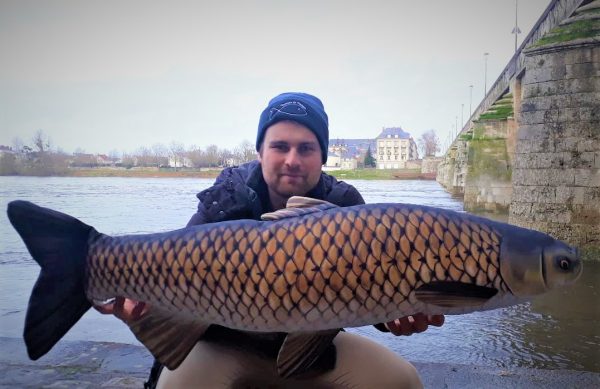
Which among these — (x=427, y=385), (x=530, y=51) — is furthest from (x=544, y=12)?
(x=427, y=385)

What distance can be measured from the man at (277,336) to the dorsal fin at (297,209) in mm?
546

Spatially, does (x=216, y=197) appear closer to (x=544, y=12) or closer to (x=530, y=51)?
(x=530, y=51)

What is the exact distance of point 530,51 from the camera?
1120cm

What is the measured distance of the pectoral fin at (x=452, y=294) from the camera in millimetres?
1672

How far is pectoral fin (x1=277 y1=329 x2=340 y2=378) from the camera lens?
6.21 feet

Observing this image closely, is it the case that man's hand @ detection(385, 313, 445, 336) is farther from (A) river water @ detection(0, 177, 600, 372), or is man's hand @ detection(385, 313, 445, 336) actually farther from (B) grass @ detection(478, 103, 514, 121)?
(B) grass @ detection(478, 103, 514, 121)

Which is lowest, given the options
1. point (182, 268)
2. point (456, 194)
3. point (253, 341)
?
point (456, 194)

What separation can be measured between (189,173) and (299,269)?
23285 millimetres

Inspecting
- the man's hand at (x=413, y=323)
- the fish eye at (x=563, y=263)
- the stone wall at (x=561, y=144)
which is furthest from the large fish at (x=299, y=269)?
the stone wall at (x=561, y=144)

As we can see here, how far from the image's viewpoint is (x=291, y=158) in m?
2.49

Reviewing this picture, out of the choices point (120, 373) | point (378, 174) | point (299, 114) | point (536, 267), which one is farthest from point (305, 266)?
point (378, 174)

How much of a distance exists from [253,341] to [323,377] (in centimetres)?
38

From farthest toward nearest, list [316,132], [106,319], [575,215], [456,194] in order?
[456,194]
[575,215]
[106,319]
[316,132]

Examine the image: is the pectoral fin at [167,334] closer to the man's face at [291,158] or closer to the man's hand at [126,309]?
the man's hand at [126,309]
